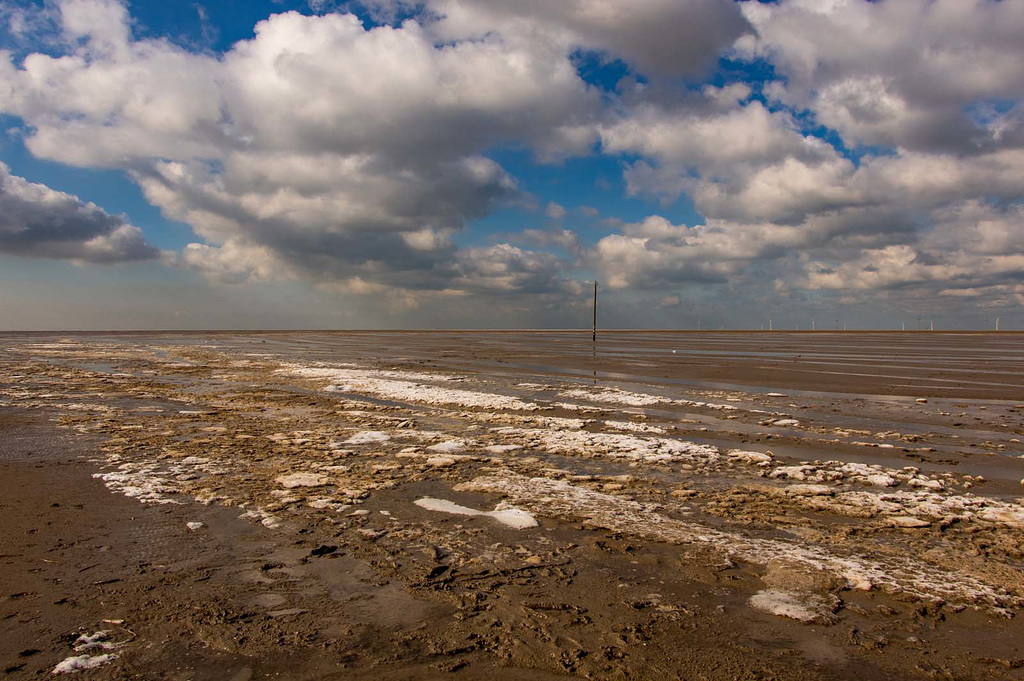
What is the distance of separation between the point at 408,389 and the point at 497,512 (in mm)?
9690

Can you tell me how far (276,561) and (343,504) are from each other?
1.28m

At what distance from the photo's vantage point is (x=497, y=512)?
16.6 ft

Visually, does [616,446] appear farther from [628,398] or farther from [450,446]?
[628,398]

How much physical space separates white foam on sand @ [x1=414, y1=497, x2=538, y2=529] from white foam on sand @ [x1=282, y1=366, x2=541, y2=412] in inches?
231

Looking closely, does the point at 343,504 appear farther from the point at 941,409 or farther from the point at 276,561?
the point at 941,409

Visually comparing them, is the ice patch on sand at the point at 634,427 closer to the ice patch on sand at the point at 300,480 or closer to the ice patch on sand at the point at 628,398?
the ice patch on sand at the point at 628,398

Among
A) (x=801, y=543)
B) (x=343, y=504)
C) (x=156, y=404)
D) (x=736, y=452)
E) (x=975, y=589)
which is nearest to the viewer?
(x=975, y=589)

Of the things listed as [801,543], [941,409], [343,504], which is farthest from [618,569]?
[941,409]

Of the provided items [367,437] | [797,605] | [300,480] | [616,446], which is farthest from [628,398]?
[797,605]

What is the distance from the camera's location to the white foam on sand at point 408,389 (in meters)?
12.0

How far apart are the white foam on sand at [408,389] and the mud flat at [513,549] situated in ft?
8.03

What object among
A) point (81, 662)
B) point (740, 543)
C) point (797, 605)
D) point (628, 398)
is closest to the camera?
point (81, 662)

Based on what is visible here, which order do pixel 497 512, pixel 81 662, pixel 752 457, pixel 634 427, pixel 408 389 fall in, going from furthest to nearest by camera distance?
pixel 408 389 → pixel 634 427 → pixel 752 457 → pixel 497 512 → pixel 81 662

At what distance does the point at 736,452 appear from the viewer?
743cm
